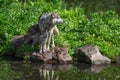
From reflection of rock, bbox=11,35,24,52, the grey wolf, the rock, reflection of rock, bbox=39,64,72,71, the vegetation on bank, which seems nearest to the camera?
reflection of rock, bbox=39,64,72,71

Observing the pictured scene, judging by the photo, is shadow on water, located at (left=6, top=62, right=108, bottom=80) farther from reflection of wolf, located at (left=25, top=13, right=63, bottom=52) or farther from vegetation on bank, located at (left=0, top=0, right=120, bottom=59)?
vegetation on bank, located at (left=0, top=0, right=120, bottom=59)

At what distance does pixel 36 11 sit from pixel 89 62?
4221mm

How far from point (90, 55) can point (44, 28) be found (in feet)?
5.43

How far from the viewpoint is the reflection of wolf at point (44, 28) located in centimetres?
1722

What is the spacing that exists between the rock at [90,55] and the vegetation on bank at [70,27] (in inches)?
14.1

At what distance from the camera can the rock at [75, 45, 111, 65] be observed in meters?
17.4

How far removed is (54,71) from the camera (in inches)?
647

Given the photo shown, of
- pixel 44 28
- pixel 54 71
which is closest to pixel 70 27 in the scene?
pixel 44 28

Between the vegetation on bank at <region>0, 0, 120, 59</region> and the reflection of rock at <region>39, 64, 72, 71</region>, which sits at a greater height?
the vegetation on bank at <region>0, 0, 120, 59</region>

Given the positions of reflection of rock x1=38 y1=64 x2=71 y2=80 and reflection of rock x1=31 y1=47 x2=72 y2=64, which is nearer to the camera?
reflection of rock x1=38 y1=64 x2=71 y2=80

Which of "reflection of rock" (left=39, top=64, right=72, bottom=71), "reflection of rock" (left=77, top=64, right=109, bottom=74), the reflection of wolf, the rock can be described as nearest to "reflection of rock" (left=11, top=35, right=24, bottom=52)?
the reflection of wolf

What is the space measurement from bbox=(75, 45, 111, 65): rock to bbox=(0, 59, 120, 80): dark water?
23 cm

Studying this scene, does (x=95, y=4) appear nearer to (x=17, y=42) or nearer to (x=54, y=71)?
(x=17, y=42)

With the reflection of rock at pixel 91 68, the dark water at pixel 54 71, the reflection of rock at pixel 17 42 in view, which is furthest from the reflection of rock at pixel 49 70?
the reflection of rock at pixel 17 42
